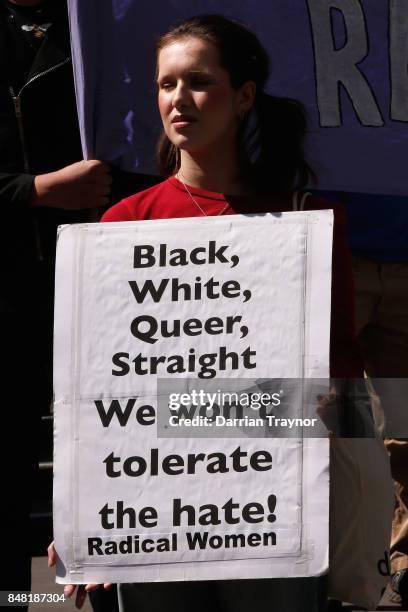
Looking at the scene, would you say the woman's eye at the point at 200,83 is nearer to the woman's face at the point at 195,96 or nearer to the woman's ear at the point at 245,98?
the woman's face at the point at 195,96

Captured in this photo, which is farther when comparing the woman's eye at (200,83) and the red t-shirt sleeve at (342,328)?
the woman's eye at (200,83)

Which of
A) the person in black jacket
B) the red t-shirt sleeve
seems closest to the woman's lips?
the red t-shirt sleeve

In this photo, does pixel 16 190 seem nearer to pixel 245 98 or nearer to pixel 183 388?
pixel 245 98

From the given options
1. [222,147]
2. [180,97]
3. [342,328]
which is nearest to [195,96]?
[180,97]

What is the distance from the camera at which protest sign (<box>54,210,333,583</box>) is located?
9.09 feet

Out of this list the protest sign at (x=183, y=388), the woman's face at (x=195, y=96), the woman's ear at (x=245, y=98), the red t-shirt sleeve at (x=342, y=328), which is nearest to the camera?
the protest sign at (x=183, y=388)

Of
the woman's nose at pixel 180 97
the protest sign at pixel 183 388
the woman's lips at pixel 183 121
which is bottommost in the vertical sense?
the protest sign at pixel 183 388

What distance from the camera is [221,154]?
3.08 meters

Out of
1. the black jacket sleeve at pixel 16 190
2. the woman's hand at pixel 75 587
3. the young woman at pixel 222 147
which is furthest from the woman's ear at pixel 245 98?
the woman's hand at pixel 75 587

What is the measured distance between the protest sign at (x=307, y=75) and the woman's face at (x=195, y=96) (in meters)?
0.63

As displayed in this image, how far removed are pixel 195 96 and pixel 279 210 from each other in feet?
1.03

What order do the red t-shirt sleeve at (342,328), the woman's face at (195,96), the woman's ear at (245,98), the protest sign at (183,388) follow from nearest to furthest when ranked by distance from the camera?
1. the protest sign at (183,388)
2. the red t-shirt sleeve at (342,328)
3. the woman's face at (195,96)
4. the woman's ear at (245,98)

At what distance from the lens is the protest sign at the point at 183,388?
2.77 metres

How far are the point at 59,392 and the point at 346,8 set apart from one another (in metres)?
1.53
